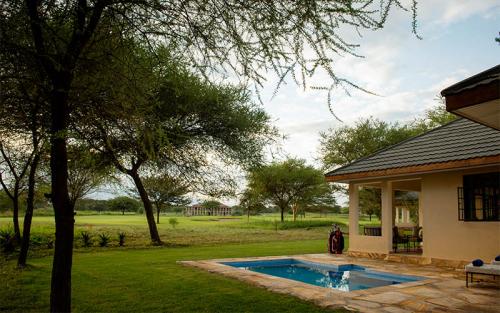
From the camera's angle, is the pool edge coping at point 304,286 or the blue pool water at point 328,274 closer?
the pool edge coping at point 304,286

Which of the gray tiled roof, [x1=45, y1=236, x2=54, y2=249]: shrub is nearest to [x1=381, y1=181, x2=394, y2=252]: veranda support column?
the gray tiled roof

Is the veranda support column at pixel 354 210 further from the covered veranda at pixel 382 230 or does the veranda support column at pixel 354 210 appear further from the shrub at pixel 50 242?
the shrub at pixel 50 242

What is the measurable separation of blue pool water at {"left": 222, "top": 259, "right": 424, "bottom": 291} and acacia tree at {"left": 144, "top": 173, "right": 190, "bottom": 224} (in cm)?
852

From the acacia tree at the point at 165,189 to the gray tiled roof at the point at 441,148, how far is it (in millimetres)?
9516

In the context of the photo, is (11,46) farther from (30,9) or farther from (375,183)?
(375,183)

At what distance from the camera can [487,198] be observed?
1083 cm

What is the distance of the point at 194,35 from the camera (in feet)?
17.9

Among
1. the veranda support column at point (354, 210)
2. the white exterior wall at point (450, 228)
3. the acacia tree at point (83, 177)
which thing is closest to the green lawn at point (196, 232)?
the acacia tree at point (83, 177)

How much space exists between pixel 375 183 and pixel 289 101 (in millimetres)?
9719

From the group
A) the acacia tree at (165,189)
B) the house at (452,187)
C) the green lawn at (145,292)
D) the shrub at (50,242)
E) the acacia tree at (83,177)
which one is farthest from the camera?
the acacia tree at (165,189)

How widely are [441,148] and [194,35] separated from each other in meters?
9.35

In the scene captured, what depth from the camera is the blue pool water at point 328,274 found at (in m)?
10.6

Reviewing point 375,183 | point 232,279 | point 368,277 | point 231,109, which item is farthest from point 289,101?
point 231,109

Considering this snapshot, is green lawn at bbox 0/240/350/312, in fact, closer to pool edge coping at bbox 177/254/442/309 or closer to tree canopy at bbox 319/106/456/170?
pool edge coping at bbox 177/254/442/309
